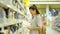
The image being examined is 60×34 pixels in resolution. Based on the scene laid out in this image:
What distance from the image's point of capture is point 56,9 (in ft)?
30.6

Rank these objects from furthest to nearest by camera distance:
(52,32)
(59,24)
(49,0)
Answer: (49,0) → (52,32) → (59,24)

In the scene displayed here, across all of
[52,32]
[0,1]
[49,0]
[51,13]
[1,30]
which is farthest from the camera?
[51,13]

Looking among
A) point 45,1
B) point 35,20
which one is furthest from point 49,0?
point 35,20

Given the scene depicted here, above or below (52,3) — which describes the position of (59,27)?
below

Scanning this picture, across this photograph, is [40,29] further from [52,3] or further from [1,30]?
[52,3]

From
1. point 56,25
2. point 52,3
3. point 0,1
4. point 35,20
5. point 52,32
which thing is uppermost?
point 52,3

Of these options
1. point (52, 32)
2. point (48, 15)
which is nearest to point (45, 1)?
point (48, 15)

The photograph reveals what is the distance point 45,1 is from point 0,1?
7.34 meters

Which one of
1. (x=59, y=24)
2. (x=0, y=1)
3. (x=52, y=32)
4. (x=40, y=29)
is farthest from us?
(x=52, y=32)

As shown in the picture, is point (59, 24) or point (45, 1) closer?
point (59, 24)

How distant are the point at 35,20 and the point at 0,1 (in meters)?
1.91

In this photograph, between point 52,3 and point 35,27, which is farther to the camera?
point 52,3

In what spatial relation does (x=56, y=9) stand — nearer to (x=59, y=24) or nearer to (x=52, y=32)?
(x=52, y=32)

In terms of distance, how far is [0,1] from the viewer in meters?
0.97
